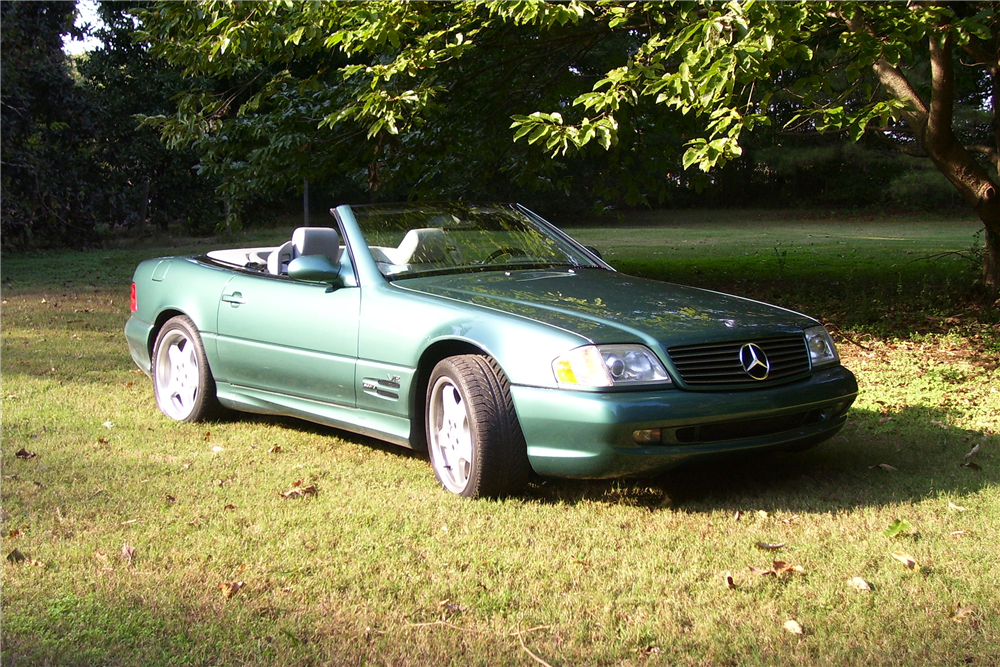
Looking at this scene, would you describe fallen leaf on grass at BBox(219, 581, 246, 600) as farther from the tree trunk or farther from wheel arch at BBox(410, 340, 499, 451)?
the tree trunk

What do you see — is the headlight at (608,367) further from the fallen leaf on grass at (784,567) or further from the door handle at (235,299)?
the door handle at (235,299)

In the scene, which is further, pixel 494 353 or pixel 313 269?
pixel 313 269

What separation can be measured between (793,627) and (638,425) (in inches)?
46.8

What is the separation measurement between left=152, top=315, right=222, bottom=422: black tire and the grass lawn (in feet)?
0.41

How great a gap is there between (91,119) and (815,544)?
87.1 ft

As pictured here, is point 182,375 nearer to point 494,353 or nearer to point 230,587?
point 494,353

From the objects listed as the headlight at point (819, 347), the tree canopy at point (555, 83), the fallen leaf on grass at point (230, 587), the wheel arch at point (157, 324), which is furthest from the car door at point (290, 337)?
the tree canopy at point (555, 83)

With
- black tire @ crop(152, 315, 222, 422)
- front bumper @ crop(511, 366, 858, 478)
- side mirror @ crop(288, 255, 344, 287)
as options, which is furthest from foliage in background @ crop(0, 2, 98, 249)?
front bumper @ crop(511, 366, 858, 478)

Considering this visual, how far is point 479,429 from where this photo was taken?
449 cm

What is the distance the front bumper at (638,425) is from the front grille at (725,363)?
0.22 ft

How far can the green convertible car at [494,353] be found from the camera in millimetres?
4336

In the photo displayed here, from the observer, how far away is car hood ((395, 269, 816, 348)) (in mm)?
4488

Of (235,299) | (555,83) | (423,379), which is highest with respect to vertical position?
(555,83)

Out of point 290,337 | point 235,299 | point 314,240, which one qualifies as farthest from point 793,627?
point 235,299
